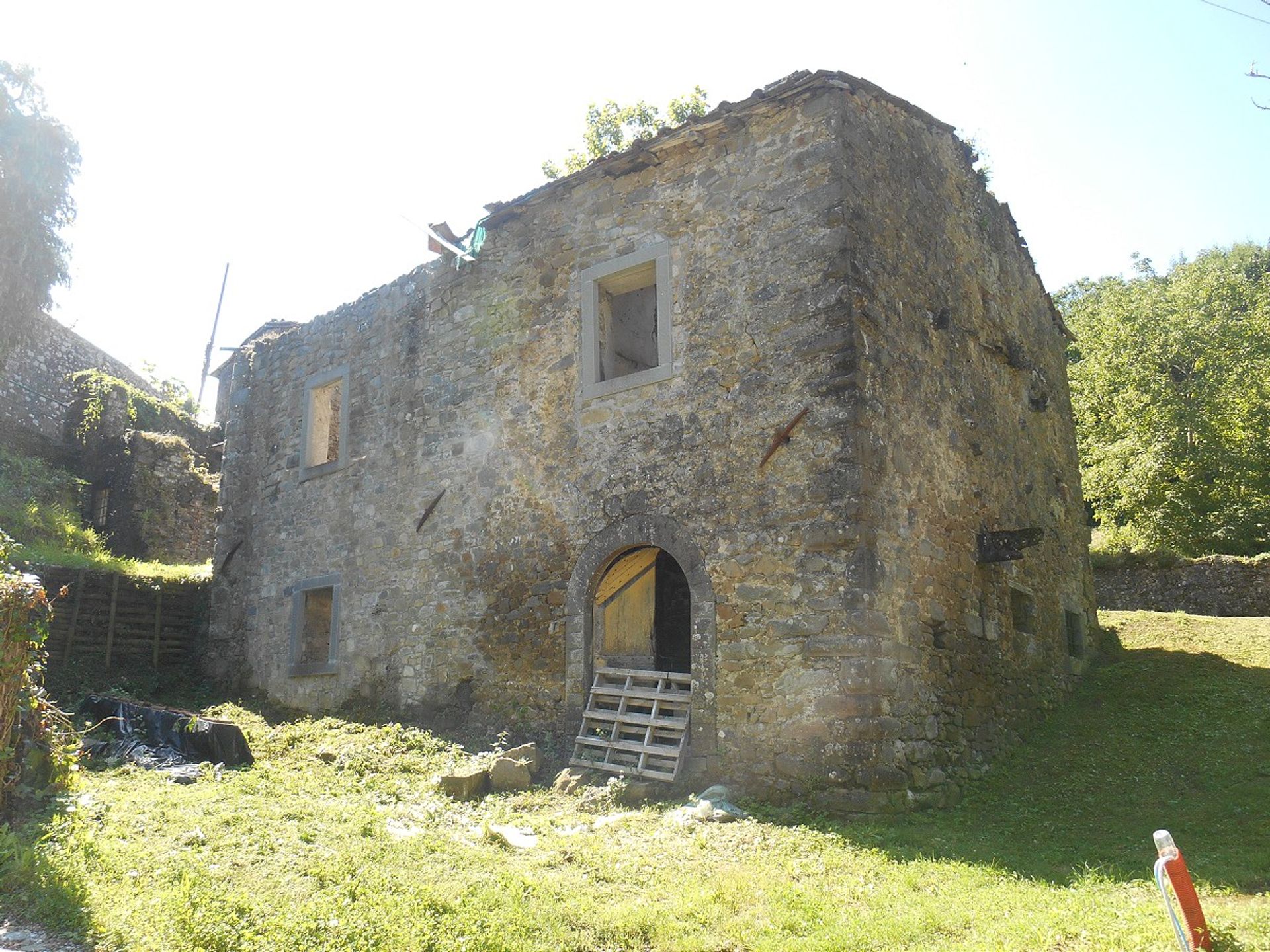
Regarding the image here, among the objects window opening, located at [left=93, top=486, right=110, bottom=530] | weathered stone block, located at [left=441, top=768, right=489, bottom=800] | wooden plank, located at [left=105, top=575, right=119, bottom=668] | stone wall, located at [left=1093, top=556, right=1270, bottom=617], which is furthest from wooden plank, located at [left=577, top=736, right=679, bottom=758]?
window opening, located at [left=93, top=486, right=110, bottom=530]

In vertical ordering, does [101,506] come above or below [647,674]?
above

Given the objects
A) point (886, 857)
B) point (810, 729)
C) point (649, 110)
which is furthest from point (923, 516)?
point (649, 110)

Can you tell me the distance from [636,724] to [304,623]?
242 inches

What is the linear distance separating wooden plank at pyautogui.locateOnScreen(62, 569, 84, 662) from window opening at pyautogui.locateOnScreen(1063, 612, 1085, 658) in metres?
13.2

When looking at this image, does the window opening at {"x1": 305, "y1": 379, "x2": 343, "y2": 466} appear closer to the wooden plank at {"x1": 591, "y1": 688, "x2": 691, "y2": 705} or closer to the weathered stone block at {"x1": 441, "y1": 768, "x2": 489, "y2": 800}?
the wooden plank at {"x1": 591, "y1": 688, "x2": 691, "y2": 705}

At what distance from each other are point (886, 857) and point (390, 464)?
7944mm

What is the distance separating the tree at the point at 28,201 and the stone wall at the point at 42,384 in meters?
1.09

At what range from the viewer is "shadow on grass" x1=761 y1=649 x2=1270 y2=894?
641cm

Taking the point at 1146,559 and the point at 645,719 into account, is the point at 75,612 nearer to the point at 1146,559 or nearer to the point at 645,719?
the point at 645,719

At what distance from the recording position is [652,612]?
9773mm

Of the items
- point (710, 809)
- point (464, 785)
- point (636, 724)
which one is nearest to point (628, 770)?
point (636, 724)

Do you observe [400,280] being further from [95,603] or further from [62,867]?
[62,867]

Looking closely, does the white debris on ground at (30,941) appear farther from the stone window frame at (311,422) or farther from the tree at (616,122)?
the tree at (616,122)

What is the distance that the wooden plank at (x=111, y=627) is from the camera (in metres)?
13.3
